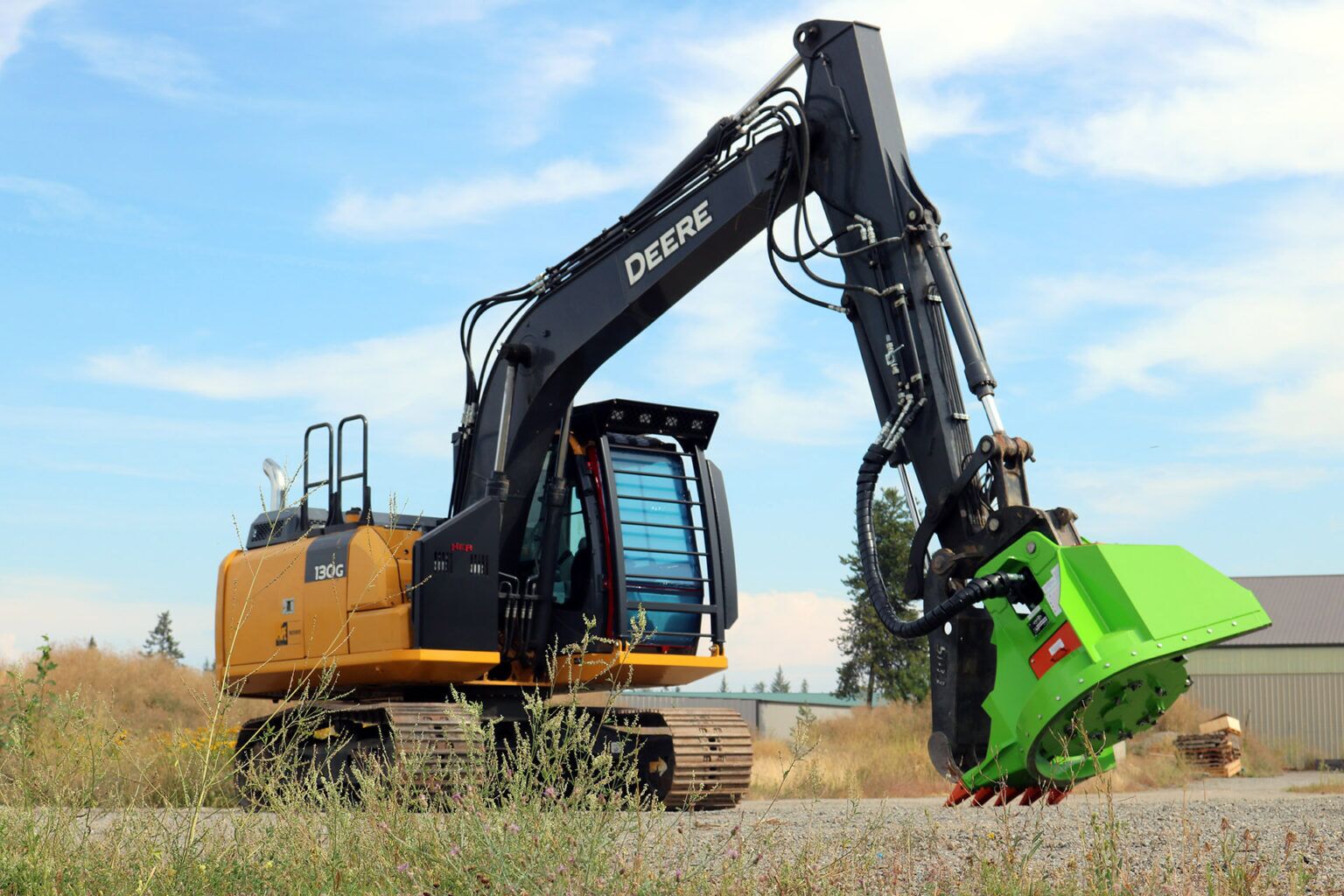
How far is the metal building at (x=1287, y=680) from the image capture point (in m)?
41.2

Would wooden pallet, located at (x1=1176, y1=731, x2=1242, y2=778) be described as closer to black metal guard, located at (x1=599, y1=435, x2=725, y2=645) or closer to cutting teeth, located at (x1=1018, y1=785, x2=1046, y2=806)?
black metal guard, located at (x1=599, y1=435, x2=725, y2=645)

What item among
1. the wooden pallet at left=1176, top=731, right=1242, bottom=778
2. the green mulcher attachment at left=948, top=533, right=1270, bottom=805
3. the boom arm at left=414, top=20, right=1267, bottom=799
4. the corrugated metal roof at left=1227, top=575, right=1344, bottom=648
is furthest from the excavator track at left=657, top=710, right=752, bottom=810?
the corrugated metal roof at left=1227, top=575, right=1344, bottom=648

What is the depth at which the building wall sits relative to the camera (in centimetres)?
4116

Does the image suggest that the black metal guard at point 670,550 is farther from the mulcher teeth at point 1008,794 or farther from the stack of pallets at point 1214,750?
the stack of pallets at point 1214,750

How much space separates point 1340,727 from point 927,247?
125ft

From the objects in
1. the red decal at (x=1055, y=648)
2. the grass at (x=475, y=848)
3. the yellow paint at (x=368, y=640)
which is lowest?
the grass at (x=475, y=848)

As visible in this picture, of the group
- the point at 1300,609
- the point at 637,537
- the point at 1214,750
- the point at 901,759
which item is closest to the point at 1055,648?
the point at 637,537

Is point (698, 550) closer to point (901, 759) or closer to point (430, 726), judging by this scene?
point (430, 726)

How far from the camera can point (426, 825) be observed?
17.5 ft

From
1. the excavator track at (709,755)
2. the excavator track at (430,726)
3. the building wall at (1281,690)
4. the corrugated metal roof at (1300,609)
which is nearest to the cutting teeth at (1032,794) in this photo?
the excavator track at (430,726)

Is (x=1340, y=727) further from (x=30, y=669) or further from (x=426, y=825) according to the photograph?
(x=426, y=825)

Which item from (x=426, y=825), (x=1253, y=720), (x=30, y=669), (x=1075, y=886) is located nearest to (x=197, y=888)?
(x=426, y=825)

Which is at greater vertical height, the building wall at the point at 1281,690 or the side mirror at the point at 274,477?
the side mirror at the point at 274,477

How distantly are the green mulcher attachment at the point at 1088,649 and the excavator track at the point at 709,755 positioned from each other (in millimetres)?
5499
